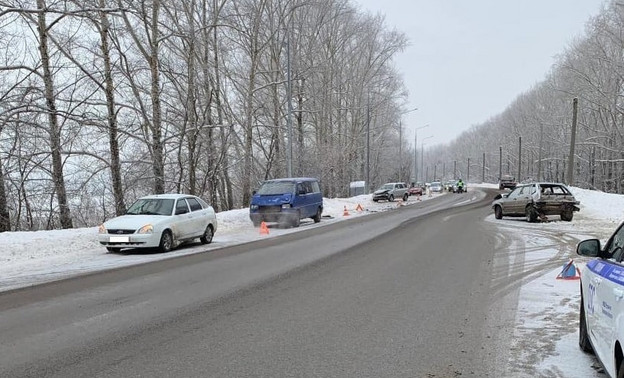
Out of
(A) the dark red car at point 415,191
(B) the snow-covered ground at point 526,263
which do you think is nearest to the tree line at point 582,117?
(A) the dark red car at point 415,191

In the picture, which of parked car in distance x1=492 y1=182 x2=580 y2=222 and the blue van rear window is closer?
parked car in distance x1=492 y1=182 x2=580 y2=222

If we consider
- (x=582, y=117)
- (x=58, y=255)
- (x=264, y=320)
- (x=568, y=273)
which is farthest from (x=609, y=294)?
(x=582, y=117)

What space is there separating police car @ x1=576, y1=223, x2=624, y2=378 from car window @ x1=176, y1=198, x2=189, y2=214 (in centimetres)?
1212

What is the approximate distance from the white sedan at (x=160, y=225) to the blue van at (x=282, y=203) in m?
5.33

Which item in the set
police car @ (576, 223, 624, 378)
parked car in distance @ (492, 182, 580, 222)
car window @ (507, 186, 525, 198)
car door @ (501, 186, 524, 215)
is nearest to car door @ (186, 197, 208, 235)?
police car @ (576, 223, 624, 378)

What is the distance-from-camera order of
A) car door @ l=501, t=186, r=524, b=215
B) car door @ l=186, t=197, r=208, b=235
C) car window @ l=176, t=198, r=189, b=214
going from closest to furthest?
car window @ l=176, t=198, r=189, b=214 < car door @ l=186, t=197, r=208, b=235 < car door @ l=501, t=186, r=524, b=215

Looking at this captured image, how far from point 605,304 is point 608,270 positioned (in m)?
0.33

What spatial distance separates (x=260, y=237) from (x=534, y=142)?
3538 inches

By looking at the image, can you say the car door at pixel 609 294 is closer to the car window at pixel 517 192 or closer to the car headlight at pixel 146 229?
the car headlight at pixel 146 229

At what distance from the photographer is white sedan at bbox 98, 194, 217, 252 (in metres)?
13.9

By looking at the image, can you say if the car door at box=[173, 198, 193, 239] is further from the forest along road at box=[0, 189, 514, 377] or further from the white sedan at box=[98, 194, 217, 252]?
the forest along road at box=[0, 189, 514, 377]

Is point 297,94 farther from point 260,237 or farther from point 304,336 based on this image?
point 304,336

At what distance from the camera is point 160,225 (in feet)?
46.8

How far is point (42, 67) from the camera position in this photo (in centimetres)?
2108
